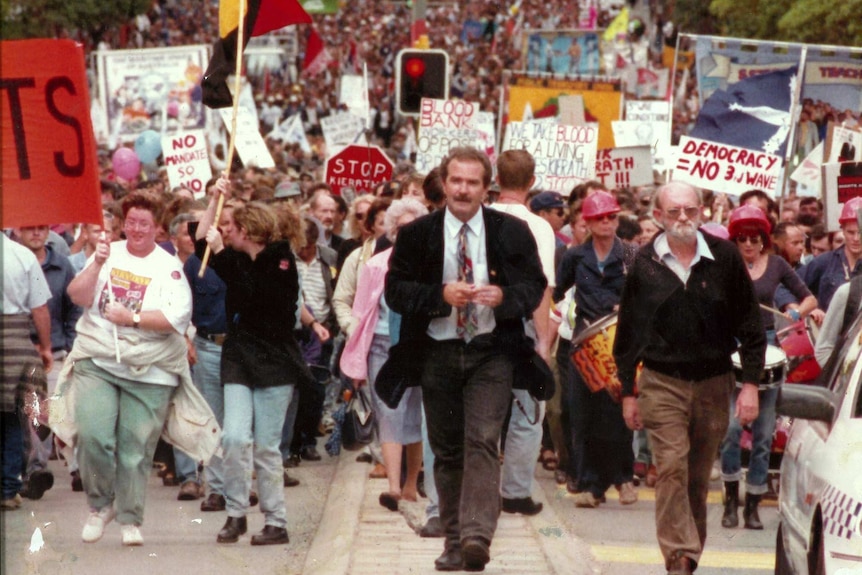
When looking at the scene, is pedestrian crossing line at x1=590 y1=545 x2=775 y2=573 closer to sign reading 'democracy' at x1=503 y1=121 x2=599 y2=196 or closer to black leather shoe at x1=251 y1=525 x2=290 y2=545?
black leather shoe at x1=251 y1=525 x2=290 y2=545

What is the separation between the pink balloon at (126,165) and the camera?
2330cm

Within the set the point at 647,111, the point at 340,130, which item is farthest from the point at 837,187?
the point at 340,130

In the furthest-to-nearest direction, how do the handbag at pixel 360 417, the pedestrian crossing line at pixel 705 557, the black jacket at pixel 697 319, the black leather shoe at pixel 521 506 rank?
the handbag at pixel 360 417
the black leather shoe at pixel 521 506
the pedestrian crossing line at pixel 705 557
the black jacket at pixel 697 319

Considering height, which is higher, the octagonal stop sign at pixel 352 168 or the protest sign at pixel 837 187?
the protest sign at pixel 837 187

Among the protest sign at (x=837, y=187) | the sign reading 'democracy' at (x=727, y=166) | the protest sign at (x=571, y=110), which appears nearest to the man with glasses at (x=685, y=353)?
the protest sign at (x=837, y=187)

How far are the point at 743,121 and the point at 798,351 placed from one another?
7.59 metres

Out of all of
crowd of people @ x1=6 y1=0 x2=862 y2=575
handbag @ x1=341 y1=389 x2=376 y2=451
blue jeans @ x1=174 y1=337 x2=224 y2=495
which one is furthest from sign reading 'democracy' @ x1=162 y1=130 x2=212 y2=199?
blue jeans @ x1=174 y1=337 x2=224 y2=495

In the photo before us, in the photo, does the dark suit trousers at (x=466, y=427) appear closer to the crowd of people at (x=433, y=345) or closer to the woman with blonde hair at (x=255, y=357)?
the crowd of people at (x=433, y=345)

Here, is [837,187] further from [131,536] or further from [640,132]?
[640,132]

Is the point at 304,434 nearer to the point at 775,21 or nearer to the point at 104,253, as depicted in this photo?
the point at 104,253

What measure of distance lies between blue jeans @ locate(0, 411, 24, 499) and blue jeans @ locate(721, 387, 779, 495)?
410 cm

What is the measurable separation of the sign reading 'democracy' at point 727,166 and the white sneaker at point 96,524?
9.10m

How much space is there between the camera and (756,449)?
→ 11.2m

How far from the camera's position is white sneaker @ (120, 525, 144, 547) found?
970 cm
